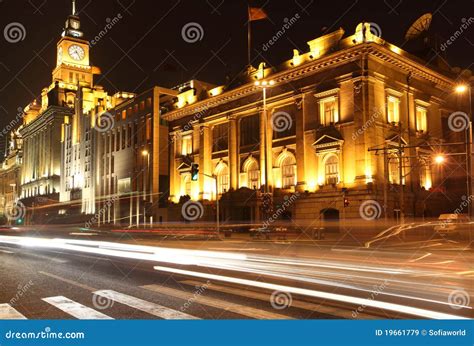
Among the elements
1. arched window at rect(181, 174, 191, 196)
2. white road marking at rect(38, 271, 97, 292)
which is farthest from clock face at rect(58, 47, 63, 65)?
white road marking at rect(38, 271, 97, 292)

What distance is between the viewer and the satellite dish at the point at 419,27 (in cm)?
4795

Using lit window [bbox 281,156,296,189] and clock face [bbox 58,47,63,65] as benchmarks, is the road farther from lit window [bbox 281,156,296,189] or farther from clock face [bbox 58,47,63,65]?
clock face [bbox 58,47,63,65]

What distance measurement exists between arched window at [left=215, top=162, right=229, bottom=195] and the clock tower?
7402cm

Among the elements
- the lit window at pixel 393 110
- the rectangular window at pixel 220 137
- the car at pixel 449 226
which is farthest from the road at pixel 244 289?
the rectangular window at pixel 220 137

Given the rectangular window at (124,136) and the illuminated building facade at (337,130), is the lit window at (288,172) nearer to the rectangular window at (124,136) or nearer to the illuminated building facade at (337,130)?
the illuminated building facade at (337,130)

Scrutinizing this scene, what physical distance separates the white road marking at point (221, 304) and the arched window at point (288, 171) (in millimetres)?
34760

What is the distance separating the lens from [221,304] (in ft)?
29.0

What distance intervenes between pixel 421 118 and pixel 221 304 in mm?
42069

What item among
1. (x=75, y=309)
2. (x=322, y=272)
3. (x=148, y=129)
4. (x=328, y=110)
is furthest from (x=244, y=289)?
(x=148, y=129)

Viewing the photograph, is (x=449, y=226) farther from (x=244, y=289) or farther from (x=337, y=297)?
(x=337, y=297)

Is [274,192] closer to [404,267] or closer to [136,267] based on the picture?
[136,267]

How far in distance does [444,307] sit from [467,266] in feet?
17.0

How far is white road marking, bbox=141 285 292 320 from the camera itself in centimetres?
786

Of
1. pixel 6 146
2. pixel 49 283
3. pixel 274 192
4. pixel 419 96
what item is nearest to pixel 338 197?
pixel 274 192
